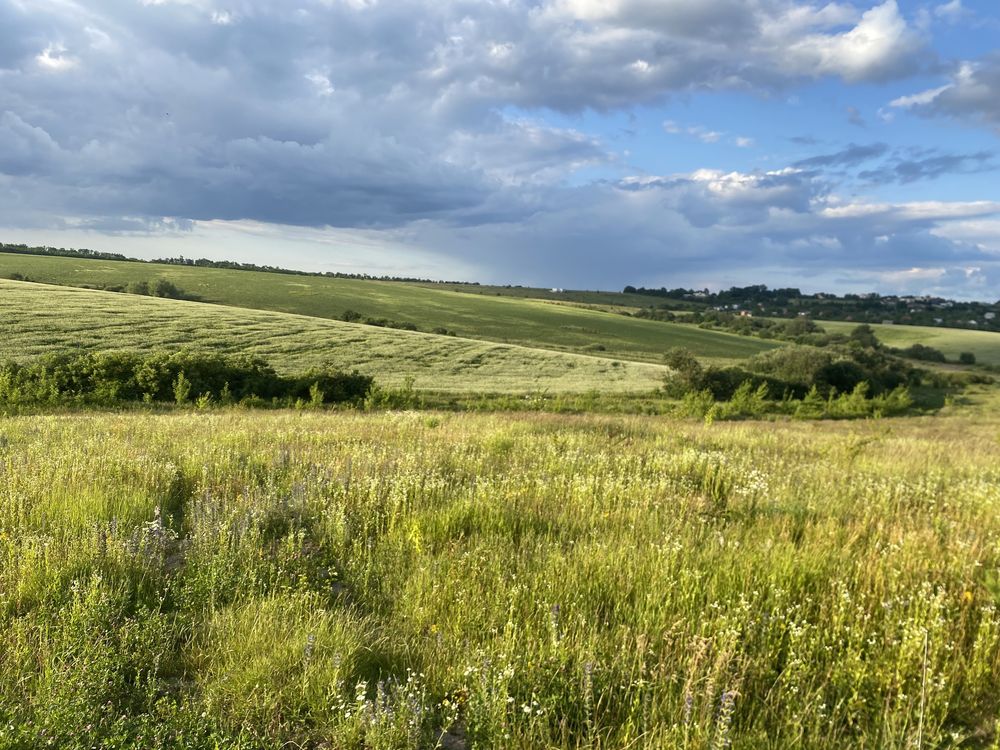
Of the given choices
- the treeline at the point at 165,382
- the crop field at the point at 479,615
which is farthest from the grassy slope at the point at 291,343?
the crop field at the point at 479,615

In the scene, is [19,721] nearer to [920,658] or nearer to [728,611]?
[728,611]

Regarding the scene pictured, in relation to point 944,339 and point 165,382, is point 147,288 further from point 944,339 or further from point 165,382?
point 944,339

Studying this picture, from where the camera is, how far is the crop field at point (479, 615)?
2.92m

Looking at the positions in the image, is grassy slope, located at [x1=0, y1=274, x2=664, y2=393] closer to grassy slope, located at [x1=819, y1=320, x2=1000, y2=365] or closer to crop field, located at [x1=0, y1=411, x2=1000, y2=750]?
crop field, located at [x1=0, y1=411, x2=1000, y2=750]

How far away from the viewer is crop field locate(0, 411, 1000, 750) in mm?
2924

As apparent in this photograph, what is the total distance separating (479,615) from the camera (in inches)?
148

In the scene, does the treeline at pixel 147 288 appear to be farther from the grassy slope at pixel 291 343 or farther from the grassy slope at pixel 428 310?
the grassy slope at pixel 291 343

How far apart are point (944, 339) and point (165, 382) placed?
4752 inches

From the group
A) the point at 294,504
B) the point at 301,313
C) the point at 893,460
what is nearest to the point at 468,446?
the point at 294,504

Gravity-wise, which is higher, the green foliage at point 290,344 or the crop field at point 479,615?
the crop field at point 479,615

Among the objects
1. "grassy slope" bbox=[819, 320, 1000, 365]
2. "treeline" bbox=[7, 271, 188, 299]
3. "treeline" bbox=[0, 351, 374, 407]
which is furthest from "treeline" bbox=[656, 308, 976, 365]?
"treeline" bbox=[7, 271, 188, 299]

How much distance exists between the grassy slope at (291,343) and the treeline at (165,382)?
7.12 meters

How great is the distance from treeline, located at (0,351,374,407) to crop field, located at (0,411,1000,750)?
2028 cm

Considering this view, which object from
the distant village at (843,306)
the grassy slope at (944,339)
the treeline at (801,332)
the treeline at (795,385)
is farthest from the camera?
the distant village at (843,306)
